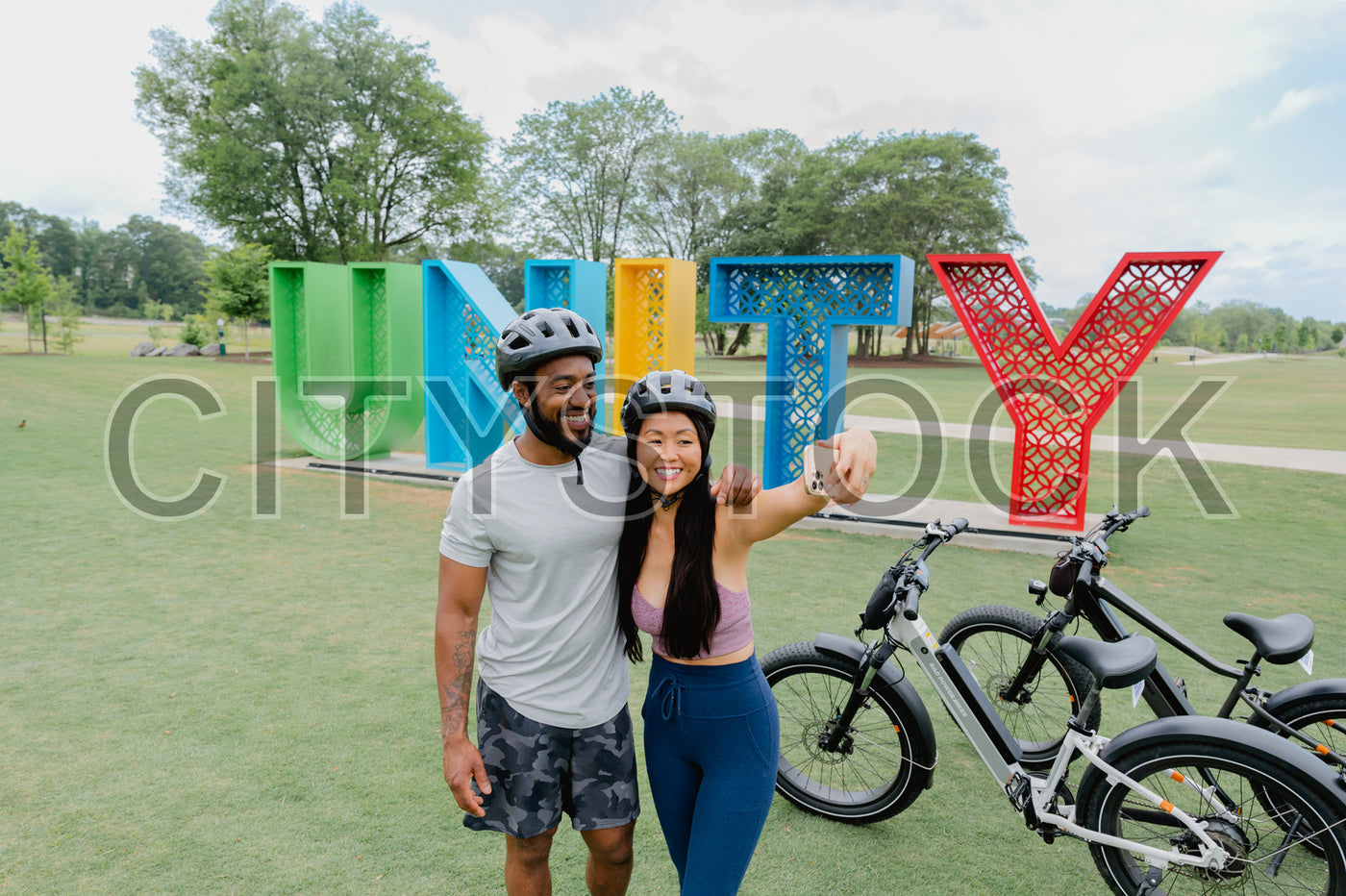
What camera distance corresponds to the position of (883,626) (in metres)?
3.33

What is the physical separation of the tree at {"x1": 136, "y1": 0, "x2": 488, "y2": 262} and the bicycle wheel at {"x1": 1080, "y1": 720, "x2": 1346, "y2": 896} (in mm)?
36627

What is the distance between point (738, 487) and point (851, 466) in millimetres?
343

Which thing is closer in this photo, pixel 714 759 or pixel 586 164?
pixel 714 759

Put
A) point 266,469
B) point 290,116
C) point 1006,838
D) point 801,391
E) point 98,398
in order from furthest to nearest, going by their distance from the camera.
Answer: point 290,116, point 98,398, point 266,469, point 801,391, point 1006,838

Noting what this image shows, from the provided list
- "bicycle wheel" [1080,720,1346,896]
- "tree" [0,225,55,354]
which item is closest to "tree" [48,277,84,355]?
"tree" [0,225,55,354]

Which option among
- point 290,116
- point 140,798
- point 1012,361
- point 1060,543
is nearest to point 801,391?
point 1012,361

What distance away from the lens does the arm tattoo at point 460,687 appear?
7.58ft

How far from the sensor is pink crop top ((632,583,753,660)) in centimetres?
231

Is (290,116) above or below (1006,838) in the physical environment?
above

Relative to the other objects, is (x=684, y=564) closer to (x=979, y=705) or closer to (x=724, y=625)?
(x=724, y=625)

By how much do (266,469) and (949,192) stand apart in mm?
36710

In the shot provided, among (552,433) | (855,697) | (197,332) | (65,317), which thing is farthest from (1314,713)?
(197,332)

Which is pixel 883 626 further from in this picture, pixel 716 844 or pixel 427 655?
pixel 427 655

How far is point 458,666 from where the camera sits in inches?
92.4
